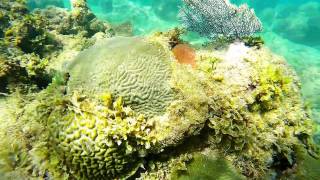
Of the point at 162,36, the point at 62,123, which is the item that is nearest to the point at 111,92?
the point at 62,123

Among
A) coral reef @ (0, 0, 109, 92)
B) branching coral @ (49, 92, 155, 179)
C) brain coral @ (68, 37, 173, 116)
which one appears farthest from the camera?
coral reef @ (0, 0, 109, 92)

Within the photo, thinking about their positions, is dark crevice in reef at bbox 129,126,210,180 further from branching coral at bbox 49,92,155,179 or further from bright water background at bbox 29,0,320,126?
bright water background at bbox 29,0,320,126

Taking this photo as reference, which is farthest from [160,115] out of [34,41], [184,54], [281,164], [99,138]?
[34,41]

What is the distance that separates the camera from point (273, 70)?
451 centimetres

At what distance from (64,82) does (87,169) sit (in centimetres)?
165

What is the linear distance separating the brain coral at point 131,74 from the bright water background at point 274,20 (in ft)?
38.0

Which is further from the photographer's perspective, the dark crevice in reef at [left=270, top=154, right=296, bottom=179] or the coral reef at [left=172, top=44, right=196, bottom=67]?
the coral reef at [left=172, top=44, right=196, bottom=67]

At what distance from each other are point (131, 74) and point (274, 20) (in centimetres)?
2042

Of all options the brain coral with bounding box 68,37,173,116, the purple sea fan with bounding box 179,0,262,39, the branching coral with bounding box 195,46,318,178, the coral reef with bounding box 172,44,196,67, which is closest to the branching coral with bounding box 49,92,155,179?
the brain coral with bounding box 68,37,173,116

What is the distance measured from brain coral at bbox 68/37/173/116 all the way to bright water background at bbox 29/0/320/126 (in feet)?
38.0

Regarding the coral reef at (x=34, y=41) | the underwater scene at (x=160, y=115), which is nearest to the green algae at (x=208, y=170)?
the underwater scene at (x=160, y=115)

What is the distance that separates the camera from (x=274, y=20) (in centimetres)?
2173

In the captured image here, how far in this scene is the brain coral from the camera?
3957 millimetres

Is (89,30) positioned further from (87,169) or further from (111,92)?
(87,169)
